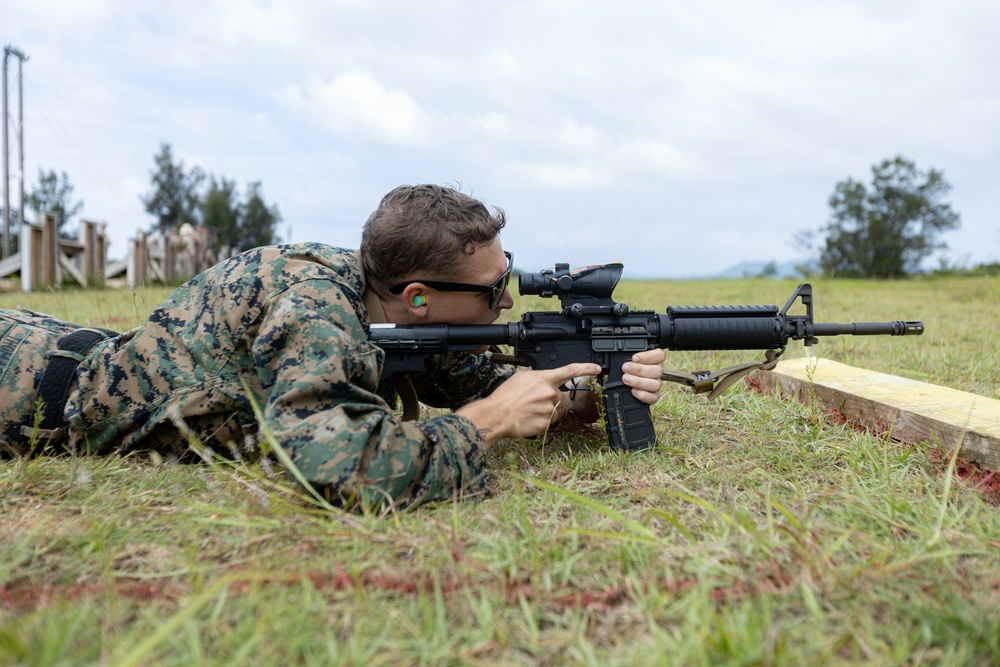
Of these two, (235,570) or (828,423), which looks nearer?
(235,570)

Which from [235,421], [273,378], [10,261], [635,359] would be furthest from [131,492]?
[10,261]

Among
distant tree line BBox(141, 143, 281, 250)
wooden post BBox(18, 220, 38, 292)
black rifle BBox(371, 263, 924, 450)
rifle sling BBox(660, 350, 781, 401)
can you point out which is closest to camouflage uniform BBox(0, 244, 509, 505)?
black rifle BBox(371, 263, 924, 450)

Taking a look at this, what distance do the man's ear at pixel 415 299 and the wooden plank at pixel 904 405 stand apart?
7.26 ft

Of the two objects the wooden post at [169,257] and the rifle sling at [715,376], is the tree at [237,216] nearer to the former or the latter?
the wooden post at [169,257]

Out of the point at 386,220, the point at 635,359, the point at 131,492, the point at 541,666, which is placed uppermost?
the point at 386,220

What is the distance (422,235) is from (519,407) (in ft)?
2.83

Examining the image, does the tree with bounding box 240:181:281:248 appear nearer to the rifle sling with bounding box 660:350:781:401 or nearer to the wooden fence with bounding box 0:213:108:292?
the wooden fence with bounding box 0:213:108:292

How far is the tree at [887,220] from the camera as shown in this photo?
52.4 m

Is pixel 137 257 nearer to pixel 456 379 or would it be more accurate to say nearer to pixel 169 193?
pixel 456 379

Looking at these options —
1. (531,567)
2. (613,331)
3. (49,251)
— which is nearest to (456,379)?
(613,331)

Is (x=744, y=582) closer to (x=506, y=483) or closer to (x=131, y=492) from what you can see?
(x=506, y=483)

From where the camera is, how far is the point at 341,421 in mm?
2338

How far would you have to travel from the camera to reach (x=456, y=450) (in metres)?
2.59

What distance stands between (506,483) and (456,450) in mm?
330
